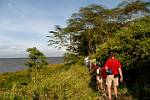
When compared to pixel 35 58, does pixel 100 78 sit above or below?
below

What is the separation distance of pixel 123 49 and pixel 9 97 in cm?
656

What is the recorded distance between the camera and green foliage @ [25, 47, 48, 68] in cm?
3344

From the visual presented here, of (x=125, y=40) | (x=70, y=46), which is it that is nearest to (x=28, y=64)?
(x=70, y=46)

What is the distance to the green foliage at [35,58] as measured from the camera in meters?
33.4

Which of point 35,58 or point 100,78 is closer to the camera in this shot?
point 100,78

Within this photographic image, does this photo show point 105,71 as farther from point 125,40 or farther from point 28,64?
point 28,64

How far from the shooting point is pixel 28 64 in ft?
112

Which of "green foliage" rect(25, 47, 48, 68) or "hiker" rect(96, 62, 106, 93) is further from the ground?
"green foliage" rect(25, 47, 48, 68)

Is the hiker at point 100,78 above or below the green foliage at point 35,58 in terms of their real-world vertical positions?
below

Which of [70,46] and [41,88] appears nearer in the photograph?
[41,88]

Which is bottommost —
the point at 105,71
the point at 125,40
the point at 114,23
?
the point at 105,71

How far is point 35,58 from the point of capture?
34.0 metres

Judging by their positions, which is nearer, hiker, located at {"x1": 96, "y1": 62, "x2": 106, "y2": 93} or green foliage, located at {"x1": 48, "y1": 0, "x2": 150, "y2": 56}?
hiker, located at {"x1": 96, "y1": 62, "x2": 106, "y2": 93}

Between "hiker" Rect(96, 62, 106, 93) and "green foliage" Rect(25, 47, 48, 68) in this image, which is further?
"green foliage" Rect(25, 47, 48, 68)
